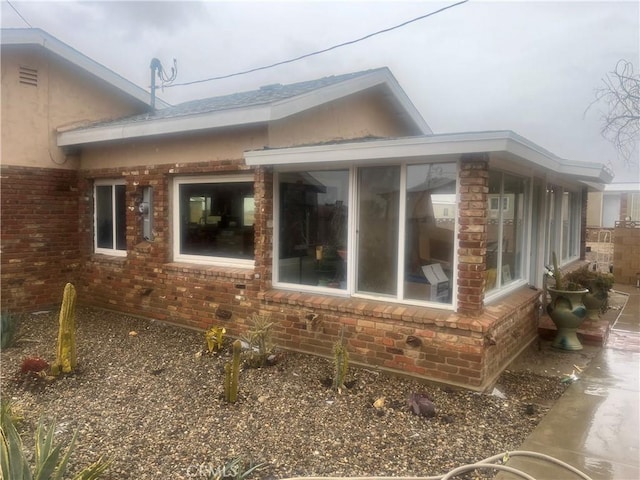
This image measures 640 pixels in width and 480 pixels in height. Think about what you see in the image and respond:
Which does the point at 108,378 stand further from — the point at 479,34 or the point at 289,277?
the point at 479,34

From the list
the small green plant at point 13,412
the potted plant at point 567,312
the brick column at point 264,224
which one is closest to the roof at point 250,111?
the brick column at point 264,224

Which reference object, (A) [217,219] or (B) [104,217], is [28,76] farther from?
(A) [217,219]

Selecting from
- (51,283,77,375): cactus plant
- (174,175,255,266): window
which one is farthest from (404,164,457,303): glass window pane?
(51,283,77,375): cactus plant

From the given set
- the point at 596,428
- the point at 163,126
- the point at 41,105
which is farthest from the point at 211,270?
the point at 596,428

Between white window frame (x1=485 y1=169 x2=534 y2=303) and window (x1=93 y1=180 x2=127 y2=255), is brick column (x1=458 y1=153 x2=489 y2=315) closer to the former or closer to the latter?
white window frame (x1=485 y1=169 x2=534 y2=303)

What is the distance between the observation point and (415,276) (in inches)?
213

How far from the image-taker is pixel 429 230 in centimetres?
536

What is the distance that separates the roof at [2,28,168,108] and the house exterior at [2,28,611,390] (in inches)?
28.2

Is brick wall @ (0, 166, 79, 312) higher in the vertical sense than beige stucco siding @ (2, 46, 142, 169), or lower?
lower

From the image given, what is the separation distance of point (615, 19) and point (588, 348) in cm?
587

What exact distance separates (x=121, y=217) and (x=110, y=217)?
0.35 m

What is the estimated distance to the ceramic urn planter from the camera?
638 cm

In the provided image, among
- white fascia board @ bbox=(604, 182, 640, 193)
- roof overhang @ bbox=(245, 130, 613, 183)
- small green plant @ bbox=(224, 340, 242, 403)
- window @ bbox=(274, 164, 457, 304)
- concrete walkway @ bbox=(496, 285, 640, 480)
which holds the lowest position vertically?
concrete walkway @ bbox=(496, 285, 640, 480)

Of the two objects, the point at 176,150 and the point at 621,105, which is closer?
the point at 176,150
